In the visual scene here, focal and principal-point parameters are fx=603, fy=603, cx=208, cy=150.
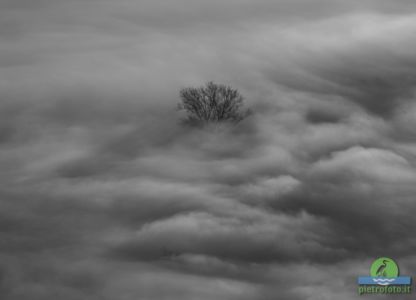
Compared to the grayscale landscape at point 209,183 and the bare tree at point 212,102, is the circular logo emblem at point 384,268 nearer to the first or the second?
the grayscale landscape at point 209,183

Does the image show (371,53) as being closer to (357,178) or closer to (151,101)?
(151,101)

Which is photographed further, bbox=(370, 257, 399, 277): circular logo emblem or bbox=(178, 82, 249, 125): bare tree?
bbox=(178, 82, 249, 125): bare tree

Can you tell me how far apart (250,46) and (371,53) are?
106ft

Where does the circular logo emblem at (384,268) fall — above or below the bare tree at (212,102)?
below

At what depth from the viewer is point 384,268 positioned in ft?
156

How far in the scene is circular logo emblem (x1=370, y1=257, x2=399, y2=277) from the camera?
1785 inches

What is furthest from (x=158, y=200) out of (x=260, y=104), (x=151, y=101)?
(x=151, y=101)

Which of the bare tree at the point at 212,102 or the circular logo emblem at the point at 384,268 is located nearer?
the circular logo emblem at the point at 384,268

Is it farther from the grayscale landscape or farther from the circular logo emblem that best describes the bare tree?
the circular logo emblem

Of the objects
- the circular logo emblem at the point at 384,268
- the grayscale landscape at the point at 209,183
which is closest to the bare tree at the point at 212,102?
the grayscale landscape at the point at 209,183

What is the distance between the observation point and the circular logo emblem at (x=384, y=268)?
149ft

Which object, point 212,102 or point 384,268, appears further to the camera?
point 212,102

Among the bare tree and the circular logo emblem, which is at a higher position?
the bare tree

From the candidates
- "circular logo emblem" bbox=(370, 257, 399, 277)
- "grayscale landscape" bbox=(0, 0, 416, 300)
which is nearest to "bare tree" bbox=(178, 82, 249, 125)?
"grayscale landscape" bbox=(0, 0, 416, 300)
